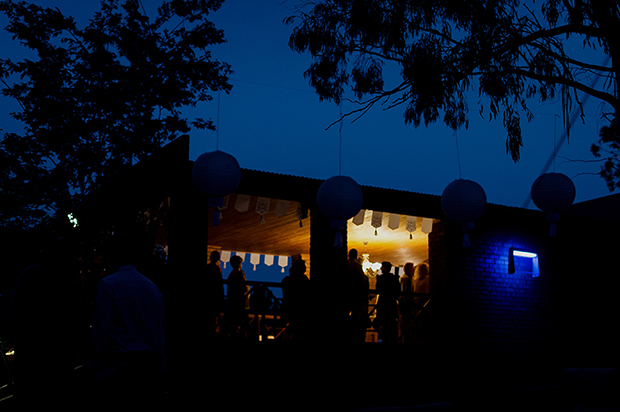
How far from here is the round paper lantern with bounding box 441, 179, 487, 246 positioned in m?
6.71

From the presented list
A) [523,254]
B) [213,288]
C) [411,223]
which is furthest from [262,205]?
[523,254]

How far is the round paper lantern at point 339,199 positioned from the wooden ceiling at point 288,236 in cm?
271

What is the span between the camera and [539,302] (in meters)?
10.3

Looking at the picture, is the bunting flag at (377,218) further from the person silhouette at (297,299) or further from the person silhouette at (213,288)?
the person silhouette at (213,288)

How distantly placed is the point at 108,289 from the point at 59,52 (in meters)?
8.41

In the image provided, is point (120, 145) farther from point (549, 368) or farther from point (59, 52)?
point (549, 368)

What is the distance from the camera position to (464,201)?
6719mm

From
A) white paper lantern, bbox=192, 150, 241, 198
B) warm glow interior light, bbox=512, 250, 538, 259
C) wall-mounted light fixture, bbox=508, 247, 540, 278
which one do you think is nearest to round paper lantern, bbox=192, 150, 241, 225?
white paper lantern, bbox=192, 150, 241, 198

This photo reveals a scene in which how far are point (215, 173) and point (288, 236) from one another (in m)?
6.60

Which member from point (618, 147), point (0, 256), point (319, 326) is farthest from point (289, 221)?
point (618, 147)

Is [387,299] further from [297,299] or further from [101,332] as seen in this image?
[101,332]

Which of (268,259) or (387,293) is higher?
(268,259)

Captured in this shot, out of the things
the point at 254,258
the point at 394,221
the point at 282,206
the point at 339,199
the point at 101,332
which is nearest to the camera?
the point at 101,332

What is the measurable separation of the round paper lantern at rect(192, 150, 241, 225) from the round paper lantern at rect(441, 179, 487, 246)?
265 centimetres
